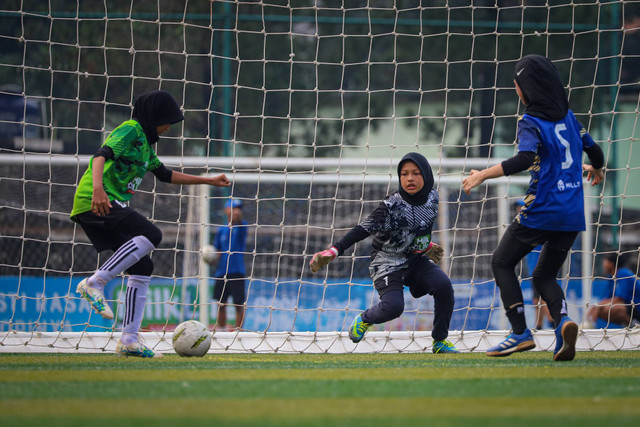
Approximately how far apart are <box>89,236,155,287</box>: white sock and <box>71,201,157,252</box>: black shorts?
8cm

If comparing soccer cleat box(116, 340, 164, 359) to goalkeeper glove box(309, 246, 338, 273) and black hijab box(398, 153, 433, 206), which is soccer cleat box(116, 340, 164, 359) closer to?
goalkeeper glove box(309, 246, 338, 273)

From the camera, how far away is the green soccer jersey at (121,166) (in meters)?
5.16

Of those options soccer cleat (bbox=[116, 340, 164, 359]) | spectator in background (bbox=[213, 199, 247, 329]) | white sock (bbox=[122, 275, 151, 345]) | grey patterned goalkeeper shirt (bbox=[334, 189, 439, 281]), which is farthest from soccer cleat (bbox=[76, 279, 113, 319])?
spectator in background (bbox=[213, 199, 247, 329])

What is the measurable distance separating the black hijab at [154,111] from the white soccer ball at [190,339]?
126cm

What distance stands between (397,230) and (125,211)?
179 cm

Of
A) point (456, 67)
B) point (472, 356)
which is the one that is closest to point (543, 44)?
point (456, 67)

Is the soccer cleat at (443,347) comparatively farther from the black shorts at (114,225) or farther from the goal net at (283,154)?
the black shorts at (114,225)

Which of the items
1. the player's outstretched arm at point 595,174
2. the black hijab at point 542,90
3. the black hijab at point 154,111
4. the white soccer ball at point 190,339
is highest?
the black hijab at point 542,90

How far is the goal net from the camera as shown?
22.3 feet

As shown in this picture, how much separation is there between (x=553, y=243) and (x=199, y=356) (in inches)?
92.3

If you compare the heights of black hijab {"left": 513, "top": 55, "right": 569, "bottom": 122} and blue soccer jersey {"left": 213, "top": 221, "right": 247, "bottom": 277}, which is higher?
black hijab {"left": 513, "top": 55, "right": 569, "bottom": 122}

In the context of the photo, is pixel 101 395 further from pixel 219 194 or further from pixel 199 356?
pixel 219 194

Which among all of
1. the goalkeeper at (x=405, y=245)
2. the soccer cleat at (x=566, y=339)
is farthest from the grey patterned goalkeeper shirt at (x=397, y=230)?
the soccer cleat at (x=566, y=339)

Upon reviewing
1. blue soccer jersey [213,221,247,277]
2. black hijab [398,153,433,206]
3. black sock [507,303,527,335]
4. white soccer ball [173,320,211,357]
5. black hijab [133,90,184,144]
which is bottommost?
blue soccer jersey [213,221,247,277]
